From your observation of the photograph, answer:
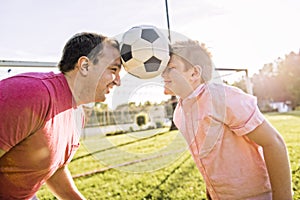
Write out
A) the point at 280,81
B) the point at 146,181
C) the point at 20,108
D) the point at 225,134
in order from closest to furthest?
1. the point at 20,108
2. the point at 225,134
3. the point at 146,181
4. the point at 280,81

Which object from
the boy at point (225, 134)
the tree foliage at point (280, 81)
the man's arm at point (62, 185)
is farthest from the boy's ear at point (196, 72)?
the tree foliage at point (280, 81)

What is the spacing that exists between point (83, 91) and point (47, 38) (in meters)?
2.33

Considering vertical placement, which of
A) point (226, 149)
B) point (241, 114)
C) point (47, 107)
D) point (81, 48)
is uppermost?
point (81, 48)

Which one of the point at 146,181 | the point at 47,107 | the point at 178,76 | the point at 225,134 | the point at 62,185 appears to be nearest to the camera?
the point at 47,107

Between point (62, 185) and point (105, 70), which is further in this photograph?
point (62, 185)

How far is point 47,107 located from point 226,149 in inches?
33.6

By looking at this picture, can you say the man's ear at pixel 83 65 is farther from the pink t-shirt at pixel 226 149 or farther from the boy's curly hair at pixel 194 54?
the pink t-shirt at pixel 226 149

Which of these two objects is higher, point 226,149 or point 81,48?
point 81,48

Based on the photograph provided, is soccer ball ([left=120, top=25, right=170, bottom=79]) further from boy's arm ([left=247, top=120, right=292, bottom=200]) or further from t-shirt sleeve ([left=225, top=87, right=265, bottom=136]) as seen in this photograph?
boy's arm ([left=247, top=120, right=292, bottom=200])

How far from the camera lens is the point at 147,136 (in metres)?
10.3

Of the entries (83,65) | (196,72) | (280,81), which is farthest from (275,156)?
(280,81)

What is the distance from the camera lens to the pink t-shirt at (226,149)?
4.70 feet

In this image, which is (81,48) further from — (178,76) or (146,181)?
(146,181)

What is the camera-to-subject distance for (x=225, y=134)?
1.49 meters
